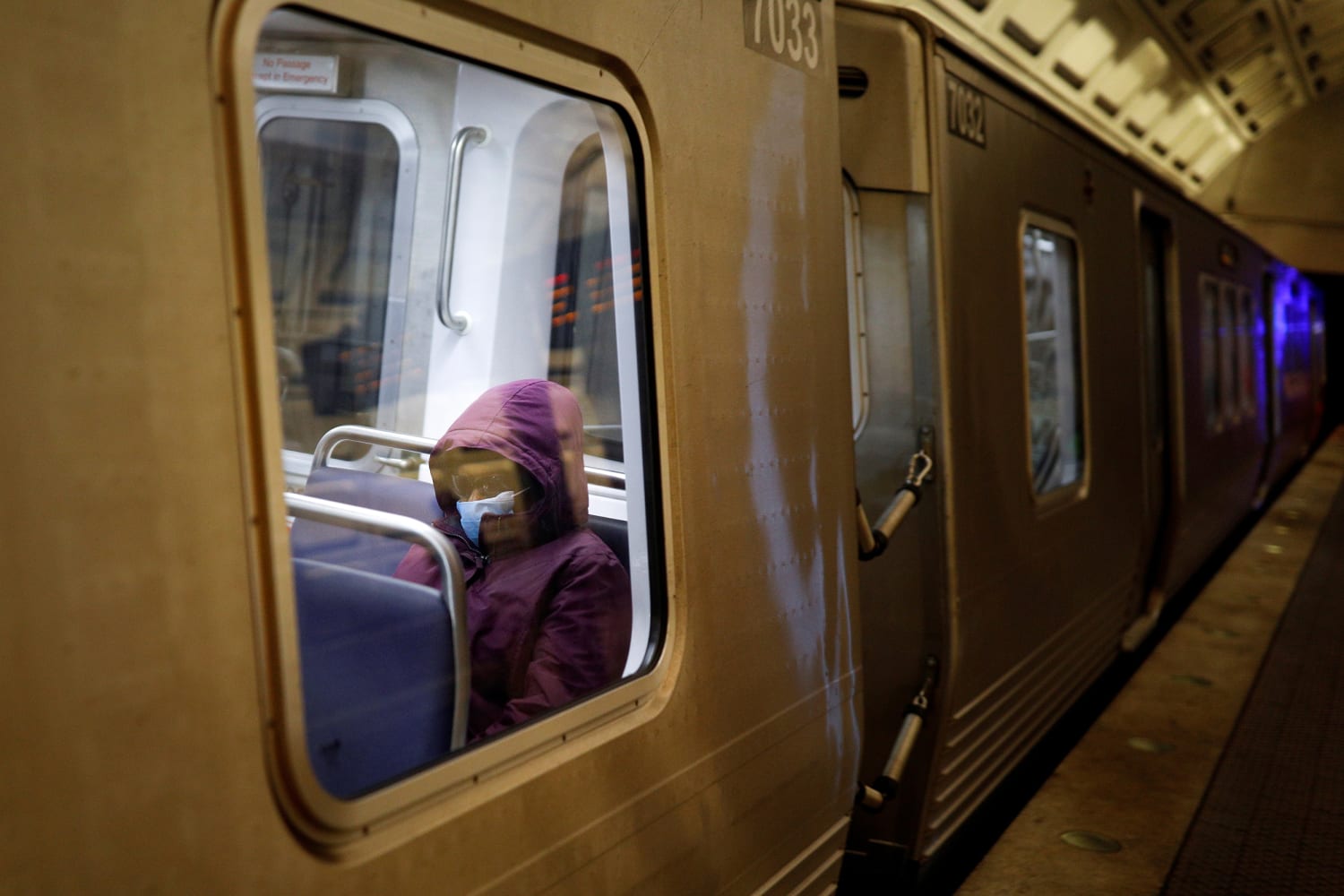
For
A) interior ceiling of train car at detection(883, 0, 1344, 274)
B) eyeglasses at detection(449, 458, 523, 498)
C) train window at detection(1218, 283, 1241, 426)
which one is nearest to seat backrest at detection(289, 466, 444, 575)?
eyeglasses at detection(449, 458, 523, 498)

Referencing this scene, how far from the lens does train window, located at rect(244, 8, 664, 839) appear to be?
142cm

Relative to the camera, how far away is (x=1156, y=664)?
5.30 meters

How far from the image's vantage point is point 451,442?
6.83 ft

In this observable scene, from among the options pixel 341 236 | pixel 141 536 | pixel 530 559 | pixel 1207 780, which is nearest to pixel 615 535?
pixel 530 559

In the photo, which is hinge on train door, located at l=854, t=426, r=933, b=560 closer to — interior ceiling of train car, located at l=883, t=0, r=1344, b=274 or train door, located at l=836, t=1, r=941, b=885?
train door, located at l=836, t=1, r=941, b=885

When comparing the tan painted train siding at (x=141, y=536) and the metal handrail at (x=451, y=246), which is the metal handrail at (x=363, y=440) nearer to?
the metal handrail at (x=451, y=246)

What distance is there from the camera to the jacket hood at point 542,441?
6.45ft

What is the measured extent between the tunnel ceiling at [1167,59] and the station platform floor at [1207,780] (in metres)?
2.56

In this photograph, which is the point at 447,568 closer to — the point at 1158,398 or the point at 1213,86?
the point at 1158,398

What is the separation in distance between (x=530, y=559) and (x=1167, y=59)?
9.51m

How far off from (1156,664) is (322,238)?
14.0ft

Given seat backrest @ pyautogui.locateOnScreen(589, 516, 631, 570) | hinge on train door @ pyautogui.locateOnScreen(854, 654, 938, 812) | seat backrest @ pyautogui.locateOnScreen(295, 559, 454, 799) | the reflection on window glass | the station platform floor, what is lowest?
the station platform floor

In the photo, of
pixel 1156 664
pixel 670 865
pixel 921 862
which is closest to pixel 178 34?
pixel 670 865

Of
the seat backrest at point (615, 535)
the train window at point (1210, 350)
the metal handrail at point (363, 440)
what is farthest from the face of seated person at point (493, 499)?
the train window at point (1210, 350)
